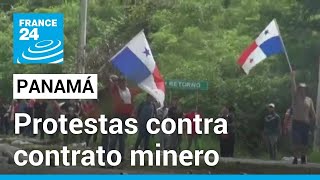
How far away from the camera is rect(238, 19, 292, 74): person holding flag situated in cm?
829

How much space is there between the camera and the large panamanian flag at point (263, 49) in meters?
8.29

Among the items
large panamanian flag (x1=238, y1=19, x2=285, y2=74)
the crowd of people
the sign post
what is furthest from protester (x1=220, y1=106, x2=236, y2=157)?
large panamanian flag (x1=238, y1=19, x2=285, y2=74)

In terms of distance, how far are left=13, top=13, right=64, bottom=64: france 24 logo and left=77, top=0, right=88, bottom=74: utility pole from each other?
15 cm

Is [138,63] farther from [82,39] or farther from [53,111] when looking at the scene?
[53,111]

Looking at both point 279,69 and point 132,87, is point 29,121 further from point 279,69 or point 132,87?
point 279,69

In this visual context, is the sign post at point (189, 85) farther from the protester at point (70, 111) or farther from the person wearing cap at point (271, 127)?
the protester at point (70, 111)

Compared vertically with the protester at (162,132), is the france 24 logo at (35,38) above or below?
above

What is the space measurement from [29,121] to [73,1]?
3.34 ft

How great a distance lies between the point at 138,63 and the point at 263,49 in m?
0.99

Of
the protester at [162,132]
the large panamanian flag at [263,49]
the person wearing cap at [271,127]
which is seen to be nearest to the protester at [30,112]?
the protester at [162,132]

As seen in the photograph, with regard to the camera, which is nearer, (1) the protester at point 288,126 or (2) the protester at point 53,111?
(2) the protester at point 53,111

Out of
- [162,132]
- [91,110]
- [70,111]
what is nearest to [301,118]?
[162,132]

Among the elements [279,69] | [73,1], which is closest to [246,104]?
[279,69]

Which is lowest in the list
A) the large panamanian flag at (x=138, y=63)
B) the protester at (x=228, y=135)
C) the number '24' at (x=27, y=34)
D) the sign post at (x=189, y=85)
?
the protester at (x=228, y=135)
